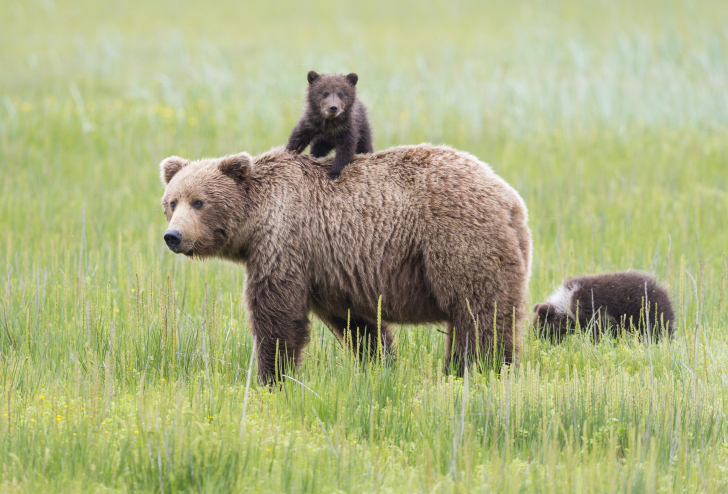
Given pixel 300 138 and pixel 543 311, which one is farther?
pixel 543 311

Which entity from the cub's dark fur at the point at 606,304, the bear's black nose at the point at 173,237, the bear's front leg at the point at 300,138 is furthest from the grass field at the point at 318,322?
the bear's front leg at the point at 300,138

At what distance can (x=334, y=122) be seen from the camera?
221 inches

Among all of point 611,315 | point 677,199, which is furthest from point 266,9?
point 611,315

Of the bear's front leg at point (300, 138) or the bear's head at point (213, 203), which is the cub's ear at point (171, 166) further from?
the bear's front leg at point (300, 138)

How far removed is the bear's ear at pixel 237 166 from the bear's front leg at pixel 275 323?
75 cm

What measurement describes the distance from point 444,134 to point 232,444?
1024 cm

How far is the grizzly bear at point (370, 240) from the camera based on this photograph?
5230mm

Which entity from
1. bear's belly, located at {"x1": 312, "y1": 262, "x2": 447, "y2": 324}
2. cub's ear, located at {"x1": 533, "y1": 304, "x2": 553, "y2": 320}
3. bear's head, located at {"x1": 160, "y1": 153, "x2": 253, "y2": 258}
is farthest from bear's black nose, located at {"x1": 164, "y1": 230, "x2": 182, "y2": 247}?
cub's ear, located at {"x1": 533, "y1": 304, "x2": 553, "y2": 320}

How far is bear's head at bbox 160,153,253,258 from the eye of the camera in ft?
17.4

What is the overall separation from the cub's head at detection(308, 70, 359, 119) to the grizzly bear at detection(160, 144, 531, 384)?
0.40 m

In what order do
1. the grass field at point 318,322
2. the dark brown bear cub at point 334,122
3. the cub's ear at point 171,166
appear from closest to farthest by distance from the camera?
the grass field at point 318,322
the dark brown bear cub at point 334,122
the cub's ear at point 171,166

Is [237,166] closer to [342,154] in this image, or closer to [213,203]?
[213,203]

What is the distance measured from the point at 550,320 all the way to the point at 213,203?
3071 millimetres

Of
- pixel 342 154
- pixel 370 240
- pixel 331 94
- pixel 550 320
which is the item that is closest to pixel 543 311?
pixel 550 320
